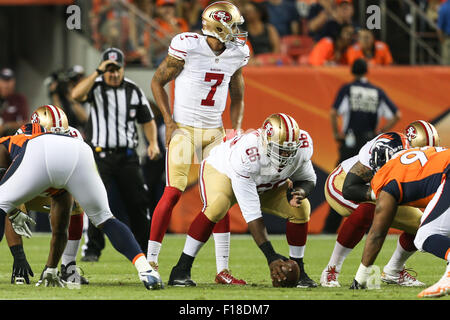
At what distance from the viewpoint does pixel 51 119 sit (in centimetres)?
652

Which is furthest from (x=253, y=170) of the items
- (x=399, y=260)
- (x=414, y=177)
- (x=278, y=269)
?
(x=399, y=260)

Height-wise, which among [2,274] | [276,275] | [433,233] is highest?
[433,233]

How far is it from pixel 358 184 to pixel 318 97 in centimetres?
501

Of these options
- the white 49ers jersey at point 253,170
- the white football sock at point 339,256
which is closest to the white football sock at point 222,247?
the white 49ers jersey at point 253,170

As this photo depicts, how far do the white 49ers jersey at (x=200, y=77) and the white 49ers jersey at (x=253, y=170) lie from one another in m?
0.63

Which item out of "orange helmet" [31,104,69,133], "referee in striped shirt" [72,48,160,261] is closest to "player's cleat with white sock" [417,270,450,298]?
"orange helmet" [31,104,69,133]

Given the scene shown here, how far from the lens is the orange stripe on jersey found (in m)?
5.94

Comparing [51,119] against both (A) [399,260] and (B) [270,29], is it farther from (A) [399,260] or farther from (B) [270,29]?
(B) [270,29]

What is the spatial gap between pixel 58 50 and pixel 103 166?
5613 mm

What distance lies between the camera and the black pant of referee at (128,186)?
8.66m

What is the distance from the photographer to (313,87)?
1158 cm

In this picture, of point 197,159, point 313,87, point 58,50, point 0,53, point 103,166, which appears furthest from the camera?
point 0,53

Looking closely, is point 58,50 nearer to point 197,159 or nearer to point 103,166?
point 103,166
